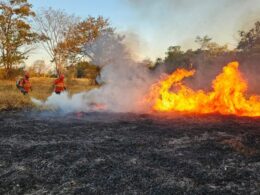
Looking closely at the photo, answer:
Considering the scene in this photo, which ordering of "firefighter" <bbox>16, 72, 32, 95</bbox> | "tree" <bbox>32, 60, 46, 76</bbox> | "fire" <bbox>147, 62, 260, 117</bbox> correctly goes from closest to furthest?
"fire" <bbox>147, 62, 260, 117</bbox>, "firefighter" <bbox>16, 72, 32, 95</bbox>, "tree" <bbox>32, 60, 46, 76</bbox>

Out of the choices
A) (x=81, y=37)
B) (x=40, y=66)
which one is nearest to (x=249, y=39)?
(x=81, y=37)

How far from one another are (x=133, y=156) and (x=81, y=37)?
131 feet

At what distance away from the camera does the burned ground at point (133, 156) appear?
23.0ft

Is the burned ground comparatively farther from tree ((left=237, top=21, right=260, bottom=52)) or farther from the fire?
tree ((left=237, top=21, right=260, bottom=52))

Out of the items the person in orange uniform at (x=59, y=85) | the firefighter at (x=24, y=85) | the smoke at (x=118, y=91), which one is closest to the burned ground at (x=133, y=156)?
the smoke at (x=118, y=91)

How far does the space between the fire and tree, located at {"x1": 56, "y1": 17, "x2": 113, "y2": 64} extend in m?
29.1

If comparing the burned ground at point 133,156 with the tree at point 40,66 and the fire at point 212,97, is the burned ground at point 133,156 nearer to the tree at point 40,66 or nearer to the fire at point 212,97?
the fire at point 212,97

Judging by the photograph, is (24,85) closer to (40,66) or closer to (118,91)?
(118,91)

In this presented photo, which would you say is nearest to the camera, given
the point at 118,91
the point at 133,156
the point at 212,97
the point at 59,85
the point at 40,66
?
the point at 133,156

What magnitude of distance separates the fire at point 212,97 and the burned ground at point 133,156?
152cm

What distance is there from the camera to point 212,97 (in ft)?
54.1

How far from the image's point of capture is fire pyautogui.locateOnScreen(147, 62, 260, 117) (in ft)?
51.4

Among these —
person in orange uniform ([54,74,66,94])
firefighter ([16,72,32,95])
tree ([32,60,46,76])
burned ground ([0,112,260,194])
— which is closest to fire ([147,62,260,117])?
burned ground ([0,112,260,194])

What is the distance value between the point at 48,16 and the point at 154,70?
35.9 metres
